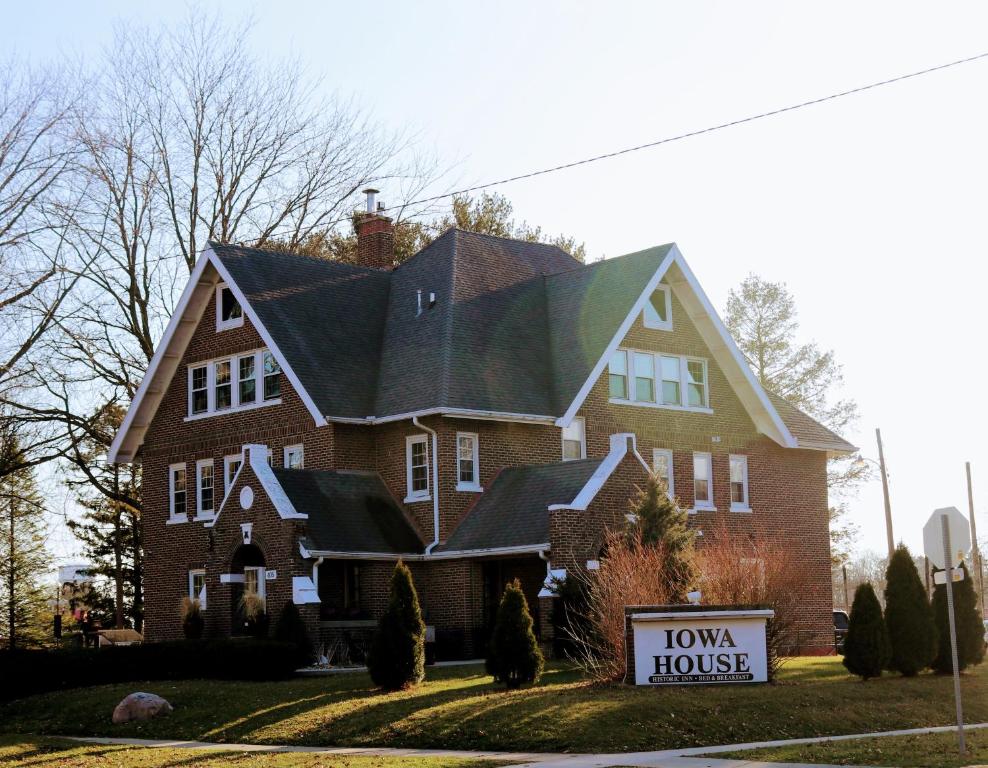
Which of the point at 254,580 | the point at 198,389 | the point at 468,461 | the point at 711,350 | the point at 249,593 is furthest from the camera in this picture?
the point at 711,350

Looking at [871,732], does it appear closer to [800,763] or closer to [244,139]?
[800,763]

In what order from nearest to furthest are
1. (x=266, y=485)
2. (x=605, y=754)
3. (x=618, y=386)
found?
(x=605, y=754) < (x=266, y=485) < (x=618, y=386)

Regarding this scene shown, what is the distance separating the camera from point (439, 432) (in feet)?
120

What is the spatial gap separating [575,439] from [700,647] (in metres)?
14.0

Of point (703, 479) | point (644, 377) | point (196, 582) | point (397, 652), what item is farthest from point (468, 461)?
point (397, 652)

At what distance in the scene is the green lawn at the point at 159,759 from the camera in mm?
19812

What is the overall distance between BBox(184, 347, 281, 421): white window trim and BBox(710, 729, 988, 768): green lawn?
850 inches

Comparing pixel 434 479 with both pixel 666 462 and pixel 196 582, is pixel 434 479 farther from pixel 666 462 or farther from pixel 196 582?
pixel 196 582

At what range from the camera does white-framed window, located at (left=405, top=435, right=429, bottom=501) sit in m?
37.3

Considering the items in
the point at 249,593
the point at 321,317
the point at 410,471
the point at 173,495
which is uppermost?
the point at 321,317

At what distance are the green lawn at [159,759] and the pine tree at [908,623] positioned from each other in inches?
461

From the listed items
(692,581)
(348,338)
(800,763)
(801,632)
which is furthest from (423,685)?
(801,632)

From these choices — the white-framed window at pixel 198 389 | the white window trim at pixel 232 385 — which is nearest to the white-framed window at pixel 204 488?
the white window trim at pixel 232 385

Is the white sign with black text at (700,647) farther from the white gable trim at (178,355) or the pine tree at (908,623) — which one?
the white gable trim at (178,355)
